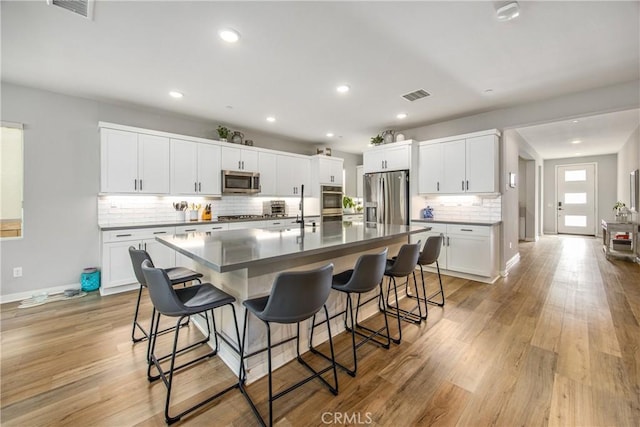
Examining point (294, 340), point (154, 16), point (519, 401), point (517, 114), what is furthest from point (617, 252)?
point (154, 16)

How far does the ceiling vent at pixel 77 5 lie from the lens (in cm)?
197

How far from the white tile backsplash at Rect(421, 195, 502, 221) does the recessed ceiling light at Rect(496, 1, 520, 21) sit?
9.76 ft

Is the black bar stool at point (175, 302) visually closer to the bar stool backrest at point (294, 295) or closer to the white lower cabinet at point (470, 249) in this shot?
the bar stool backrest at point (294, 295)

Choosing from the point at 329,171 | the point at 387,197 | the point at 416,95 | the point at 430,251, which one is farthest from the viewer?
the point at 329,171

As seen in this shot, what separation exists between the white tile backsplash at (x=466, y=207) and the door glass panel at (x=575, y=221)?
7337mm

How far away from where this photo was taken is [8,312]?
301 cm

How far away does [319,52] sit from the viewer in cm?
266

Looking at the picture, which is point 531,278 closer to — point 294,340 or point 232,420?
point 294,340

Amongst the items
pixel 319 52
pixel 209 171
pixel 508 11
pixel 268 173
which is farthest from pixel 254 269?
pixel 268 173

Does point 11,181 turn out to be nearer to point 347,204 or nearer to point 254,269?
point 254,269

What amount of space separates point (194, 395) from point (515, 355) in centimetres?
243

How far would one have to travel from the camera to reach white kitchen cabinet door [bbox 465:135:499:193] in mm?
4164

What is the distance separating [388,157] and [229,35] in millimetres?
3618

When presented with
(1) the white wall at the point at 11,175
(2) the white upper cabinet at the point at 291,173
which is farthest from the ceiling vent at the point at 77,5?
(2) the white upper cabinet at the point at 291,173
